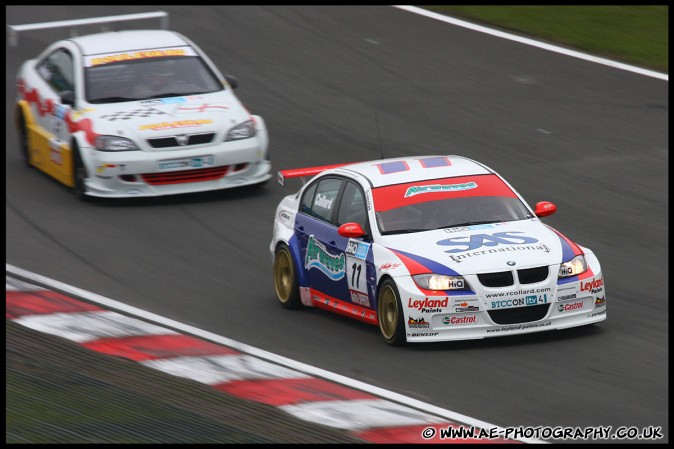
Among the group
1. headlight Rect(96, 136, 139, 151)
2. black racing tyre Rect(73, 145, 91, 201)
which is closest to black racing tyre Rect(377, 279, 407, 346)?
headlight Rect(96, 136, 139, 151)

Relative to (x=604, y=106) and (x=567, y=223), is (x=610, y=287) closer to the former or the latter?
(x=567, y=223)

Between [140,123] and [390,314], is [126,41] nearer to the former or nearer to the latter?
[140,123]

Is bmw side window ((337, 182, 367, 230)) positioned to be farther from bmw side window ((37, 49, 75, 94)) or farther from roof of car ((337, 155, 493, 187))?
bmw side window ((37, 49, 75, 94))

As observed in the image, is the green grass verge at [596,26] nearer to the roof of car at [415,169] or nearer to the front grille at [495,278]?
the roof of car at [415,169]

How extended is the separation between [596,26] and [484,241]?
13.2 meters

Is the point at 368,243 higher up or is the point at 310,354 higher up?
the point at 368,243

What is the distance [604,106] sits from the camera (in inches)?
762

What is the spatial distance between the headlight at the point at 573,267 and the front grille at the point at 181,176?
20.6 ft

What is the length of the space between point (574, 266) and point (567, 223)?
13.5 ft

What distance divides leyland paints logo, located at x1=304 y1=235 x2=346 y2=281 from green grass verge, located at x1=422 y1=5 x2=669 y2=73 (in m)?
10.5

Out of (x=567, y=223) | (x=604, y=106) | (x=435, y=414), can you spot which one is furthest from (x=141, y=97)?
→ (x=435, y=414)

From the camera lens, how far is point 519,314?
1047 cm

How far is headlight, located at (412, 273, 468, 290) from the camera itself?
10.4 meters

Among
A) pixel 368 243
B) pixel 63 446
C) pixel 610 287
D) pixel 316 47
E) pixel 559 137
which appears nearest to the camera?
pixel 63 446
